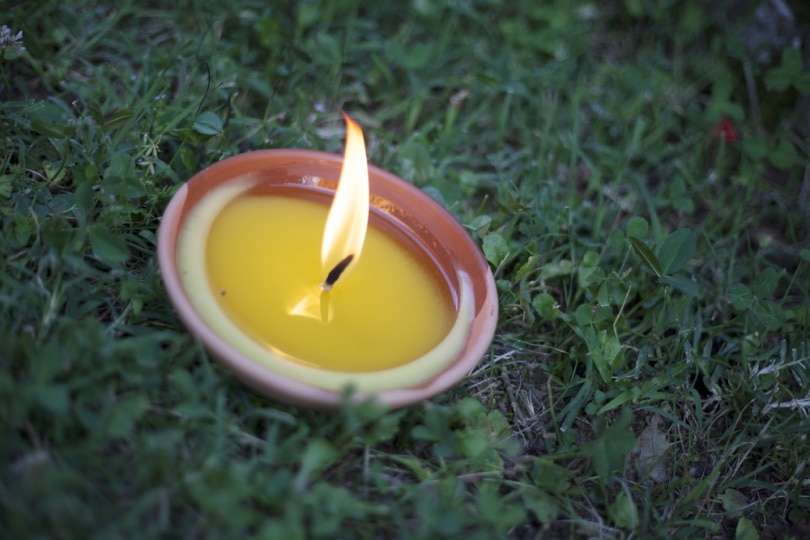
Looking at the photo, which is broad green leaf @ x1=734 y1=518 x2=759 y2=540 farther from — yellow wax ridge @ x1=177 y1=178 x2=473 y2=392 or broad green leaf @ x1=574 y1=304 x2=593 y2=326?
yellow wax ridge @ x1=177 y1=178 x2=473 y2=392

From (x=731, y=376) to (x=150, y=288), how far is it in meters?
1.45

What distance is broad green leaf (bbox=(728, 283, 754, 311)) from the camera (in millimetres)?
1961

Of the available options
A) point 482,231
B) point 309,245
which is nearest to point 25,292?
point 309,245

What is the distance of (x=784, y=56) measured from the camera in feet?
8.35

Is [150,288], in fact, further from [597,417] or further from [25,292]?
[597,417]

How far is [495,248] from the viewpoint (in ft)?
6.44

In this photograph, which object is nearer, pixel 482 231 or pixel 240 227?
pixel 240 227

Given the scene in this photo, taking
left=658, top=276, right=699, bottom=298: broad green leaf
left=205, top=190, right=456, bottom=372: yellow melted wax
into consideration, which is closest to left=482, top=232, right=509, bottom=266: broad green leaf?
left=205, top=190, right=456, bottom=372: yellow melted wax

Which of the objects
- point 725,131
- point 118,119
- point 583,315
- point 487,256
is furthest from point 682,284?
point 118,119

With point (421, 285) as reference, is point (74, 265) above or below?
above

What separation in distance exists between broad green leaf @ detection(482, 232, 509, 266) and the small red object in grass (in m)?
1.04

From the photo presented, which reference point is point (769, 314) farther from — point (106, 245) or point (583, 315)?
point (106, 245)

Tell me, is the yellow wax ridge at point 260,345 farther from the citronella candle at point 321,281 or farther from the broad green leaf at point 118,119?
the broad green leaf at point 118,119

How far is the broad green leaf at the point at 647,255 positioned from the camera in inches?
75.7
